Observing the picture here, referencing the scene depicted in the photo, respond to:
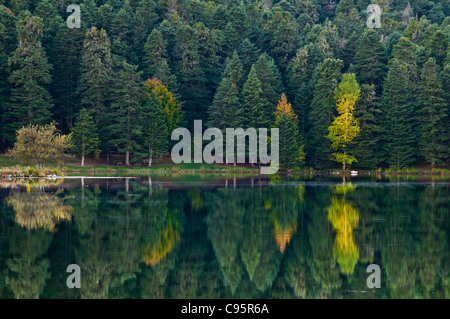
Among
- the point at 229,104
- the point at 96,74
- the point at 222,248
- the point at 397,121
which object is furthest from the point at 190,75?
the point at 222,248

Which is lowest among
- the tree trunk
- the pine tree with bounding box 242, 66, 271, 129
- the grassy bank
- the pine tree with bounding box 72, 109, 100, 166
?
the grassy bank

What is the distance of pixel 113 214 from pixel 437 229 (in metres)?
13.9

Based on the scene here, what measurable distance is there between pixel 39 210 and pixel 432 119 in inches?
2713

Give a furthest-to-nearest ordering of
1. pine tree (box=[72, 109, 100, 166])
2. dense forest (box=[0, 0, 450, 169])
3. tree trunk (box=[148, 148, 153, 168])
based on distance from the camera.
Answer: dense forest (box=[0, 0, 450, 169]) < tree trunk (box=[148, 148, 153, 168]) < pine tree (box=[72, 109, 100, 166])

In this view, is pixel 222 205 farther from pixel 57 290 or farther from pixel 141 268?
pixel 57 290

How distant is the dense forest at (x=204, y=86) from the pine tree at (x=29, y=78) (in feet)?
0.50

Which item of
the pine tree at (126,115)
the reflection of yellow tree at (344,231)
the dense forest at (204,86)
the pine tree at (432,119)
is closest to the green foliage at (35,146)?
the dense forest at (204,86)

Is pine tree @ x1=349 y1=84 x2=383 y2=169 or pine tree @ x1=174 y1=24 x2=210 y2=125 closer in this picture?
pine tree @ x1=349 y1=84 x2=383 y2=169

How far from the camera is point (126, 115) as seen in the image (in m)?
83.8

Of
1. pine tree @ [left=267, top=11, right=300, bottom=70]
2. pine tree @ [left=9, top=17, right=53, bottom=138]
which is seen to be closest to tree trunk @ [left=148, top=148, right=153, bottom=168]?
pine tree @ [left=9, top=17, right=53, bottom=138]

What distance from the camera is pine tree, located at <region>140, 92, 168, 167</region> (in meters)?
82.8

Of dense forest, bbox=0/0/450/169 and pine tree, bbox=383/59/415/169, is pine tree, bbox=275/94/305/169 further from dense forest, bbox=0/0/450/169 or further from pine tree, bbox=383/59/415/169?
pine tree, bbox=383/59/415/169

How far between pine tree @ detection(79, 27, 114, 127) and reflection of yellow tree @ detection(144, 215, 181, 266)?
6150 cm
